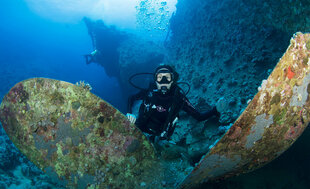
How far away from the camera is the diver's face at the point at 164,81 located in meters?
3.23

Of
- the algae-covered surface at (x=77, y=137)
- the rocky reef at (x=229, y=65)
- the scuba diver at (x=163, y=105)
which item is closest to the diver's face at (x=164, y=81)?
the scuba diver at (x=163, y=105)

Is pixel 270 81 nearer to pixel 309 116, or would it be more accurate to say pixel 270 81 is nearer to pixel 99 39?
pixel 309 116

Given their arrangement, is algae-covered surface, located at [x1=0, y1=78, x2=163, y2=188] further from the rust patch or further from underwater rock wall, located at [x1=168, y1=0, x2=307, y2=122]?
underwater rock wall, located at [x1=168, y1=0, x2=307, y2=122]

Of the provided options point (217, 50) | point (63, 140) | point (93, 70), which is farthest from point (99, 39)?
point (93, 70)

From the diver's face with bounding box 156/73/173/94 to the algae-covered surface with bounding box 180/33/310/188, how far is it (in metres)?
1.94

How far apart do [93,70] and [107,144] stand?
112 meters

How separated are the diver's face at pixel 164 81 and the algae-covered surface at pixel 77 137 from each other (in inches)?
61.4

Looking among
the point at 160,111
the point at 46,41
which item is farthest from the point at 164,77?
the point at 46,41

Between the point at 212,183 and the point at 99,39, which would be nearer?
the point at 212,183

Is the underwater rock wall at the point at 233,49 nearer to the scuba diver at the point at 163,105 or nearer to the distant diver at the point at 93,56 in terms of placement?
the scuba diver at the point at 163,105

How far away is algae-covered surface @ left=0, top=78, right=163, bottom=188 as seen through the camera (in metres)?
1.67

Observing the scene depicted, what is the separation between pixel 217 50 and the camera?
5090 millimetres

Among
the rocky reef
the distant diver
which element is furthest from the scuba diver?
the distant diver

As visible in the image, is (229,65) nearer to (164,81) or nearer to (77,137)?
(164,81)
